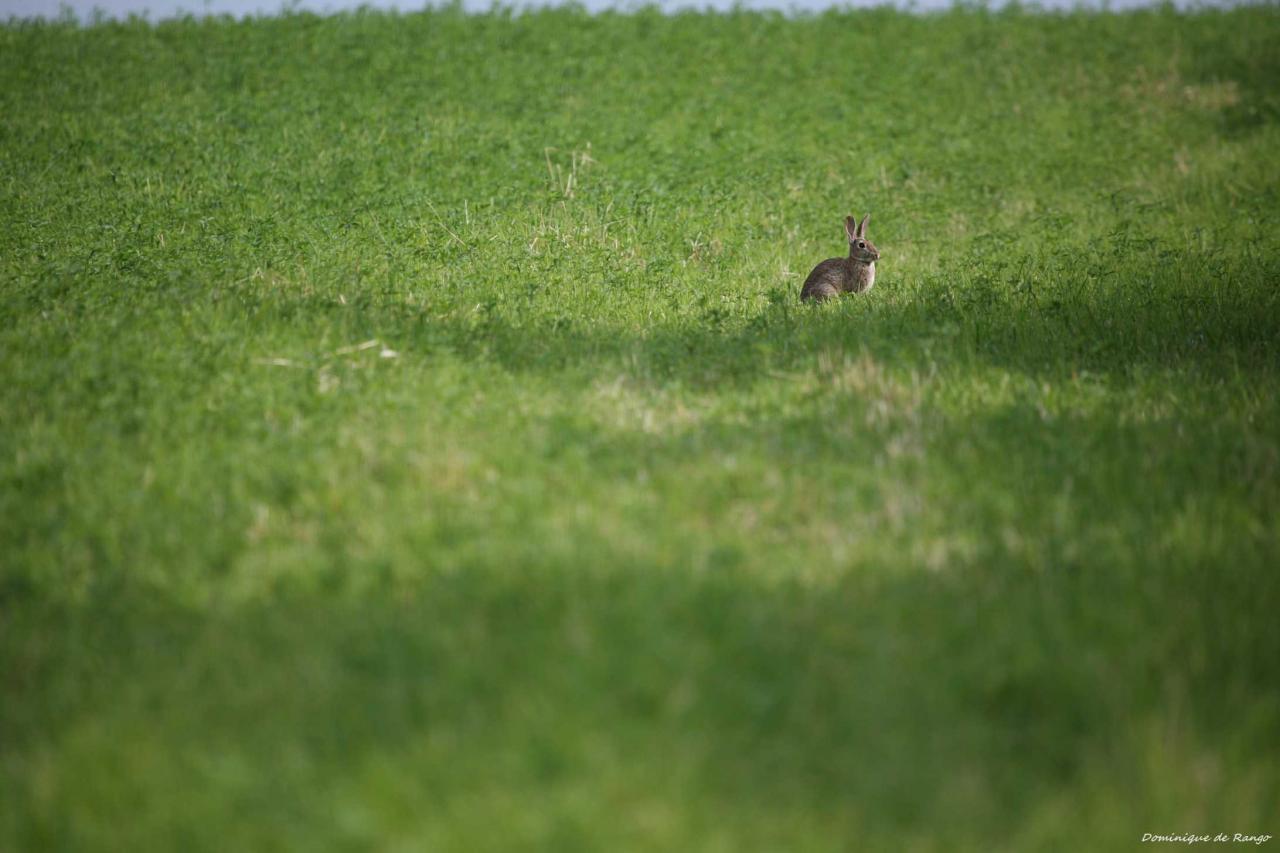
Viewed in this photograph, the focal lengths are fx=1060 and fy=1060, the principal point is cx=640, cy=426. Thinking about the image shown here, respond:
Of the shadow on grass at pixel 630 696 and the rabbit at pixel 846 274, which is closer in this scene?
the shadow on grass at pixel 630 696

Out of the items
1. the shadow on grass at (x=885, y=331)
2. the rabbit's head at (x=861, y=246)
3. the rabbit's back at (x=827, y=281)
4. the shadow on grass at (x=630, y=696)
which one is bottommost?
the shadow on grass at (x=630, y=696)

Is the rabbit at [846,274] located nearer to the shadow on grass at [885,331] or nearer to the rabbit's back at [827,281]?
the rabbit's back at [827,281]

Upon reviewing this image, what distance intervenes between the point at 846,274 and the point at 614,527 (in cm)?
618

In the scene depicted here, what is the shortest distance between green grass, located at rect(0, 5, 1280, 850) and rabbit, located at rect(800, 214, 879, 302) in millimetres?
425

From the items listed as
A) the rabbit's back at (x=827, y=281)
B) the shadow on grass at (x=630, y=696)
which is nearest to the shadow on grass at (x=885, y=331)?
the rabbit's back at (x=827, y=281)

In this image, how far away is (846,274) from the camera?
423 inches

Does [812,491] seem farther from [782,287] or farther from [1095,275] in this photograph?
[1095,275]

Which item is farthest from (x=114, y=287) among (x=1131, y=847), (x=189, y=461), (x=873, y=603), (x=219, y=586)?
(x=1131, y=847)

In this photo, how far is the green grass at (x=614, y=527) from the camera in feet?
12.4

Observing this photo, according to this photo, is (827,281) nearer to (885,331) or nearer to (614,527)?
(885,331)

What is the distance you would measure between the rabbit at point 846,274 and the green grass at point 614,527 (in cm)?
42

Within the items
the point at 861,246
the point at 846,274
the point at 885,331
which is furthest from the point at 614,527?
the point at 861,246

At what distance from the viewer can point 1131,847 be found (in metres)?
3.58

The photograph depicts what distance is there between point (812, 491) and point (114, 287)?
6.94 metres
